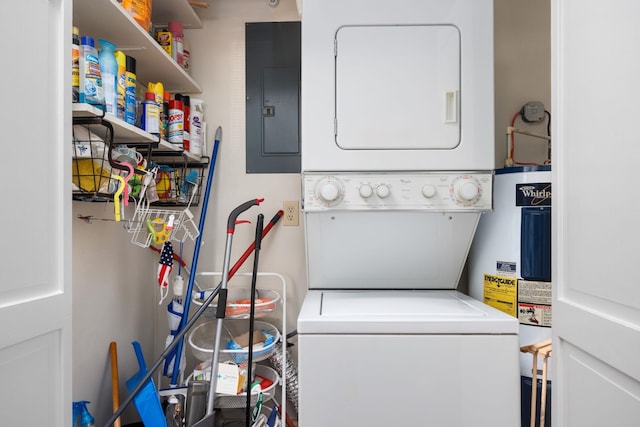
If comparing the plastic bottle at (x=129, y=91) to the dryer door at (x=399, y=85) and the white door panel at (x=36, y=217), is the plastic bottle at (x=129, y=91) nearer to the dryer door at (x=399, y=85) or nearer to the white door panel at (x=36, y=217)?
the white door panel at (x=36, y=217)

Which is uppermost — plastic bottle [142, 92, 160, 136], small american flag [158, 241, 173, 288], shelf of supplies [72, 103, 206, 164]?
plastic bottle [142, 92, 160, 136]

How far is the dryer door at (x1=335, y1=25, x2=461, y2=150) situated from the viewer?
1.46m

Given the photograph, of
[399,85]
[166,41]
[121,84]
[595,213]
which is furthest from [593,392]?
[166,41]

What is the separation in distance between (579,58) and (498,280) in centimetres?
99

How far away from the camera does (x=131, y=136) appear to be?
4.84 ft

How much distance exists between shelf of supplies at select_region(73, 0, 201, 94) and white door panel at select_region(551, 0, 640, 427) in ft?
4.70

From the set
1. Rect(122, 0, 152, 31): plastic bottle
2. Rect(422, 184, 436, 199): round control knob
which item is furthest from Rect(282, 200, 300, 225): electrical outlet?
Rect(122, 0, 152, 31): plastic bottle

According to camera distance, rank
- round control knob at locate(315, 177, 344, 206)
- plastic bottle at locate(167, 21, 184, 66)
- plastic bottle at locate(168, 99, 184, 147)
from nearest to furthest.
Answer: round control knob at locate(315, 177, 344, 206) → plastic bottle at locate(168, 99, 184, 147) → plastic bottle at locate(167, 21, 184, 66)

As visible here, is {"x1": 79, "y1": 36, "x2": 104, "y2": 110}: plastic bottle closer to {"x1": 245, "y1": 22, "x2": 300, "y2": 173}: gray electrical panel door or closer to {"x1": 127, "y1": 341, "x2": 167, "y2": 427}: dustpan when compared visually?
{"x1": 245, "y1": 22, "x2": 300, "y2": 173}: gray electrical panel door

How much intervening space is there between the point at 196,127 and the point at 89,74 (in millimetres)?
824

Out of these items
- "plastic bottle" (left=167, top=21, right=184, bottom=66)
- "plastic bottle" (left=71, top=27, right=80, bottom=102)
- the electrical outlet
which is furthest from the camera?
the electrical outlet

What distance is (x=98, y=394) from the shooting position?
1.60 m

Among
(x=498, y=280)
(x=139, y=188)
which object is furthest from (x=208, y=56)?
(x=498, y=280)

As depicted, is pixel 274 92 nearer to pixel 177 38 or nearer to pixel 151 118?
pixel 177 38
